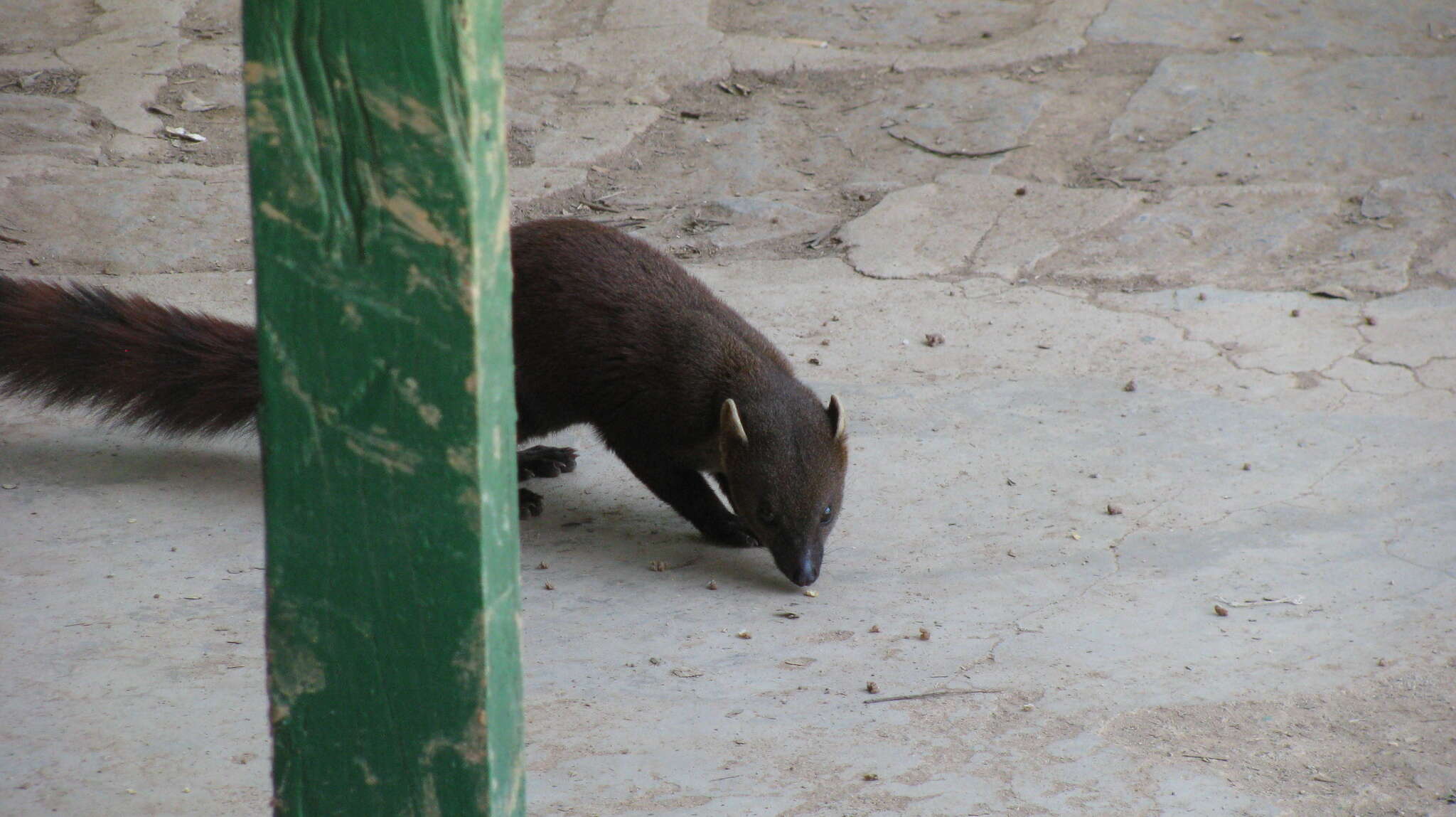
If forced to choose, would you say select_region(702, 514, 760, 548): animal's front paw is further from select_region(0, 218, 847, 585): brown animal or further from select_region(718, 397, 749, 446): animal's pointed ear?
select_region(718, 397, 749, 446): animal's pointed ear

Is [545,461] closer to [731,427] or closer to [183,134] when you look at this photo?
[731,427]

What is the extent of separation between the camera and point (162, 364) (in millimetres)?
3943

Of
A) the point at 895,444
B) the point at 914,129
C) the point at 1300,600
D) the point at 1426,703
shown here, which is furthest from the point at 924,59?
the point at 1426,703

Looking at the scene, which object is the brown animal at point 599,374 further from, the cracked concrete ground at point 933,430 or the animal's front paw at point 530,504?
the cracked concrete ground at point 933,430

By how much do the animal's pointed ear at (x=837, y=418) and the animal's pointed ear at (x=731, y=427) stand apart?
9.3 inches

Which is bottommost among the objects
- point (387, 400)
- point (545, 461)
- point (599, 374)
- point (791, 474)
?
point (545, 461)

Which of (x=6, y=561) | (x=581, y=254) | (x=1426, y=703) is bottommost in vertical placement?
(x=6, y=561)

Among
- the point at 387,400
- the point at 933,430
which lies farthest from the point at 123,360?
the point at 387,400

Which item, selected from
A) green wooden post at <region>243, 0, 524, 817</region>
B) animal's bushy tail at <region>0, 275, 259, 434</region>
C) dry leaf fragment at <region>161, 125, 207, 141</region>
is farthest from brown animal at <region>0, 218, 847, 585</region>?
dry leaf fragment at <region>161, 125, 207, 141</region>

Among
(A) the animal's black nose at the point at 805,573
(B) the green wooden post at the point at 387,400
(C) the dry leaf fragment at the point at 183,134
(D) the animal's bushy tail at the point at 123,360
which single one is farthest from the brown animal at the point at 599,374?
(C) the dry leaf fragment at the point at 183,134

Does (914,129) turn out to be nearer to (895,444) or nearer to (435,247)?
(895,444)

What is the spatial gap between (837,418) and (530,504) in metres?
0.96

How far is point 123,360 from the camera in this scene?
390 cm

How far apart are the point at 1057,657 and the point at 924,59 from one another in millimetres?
4724
